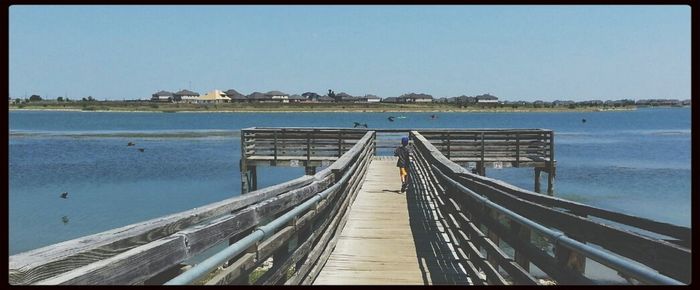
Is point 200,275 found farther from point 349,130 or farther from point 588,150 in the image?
point 588,150

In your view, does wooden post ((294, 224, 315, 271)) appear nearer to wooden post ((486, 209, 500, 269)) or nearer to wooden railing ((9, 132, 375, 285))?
wooden railing ((9, 132, 375, 285))

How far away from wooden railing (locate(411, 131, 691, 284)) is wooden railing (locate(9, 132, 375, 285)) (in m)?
1.70

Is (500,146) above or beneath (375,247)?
above

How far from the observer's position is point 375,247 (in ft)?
26.2

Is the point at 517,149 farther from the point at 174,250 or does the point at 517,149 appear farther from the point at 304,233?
the point at 174,250

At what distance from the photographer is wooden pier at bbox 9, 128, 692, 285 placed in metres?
2.61

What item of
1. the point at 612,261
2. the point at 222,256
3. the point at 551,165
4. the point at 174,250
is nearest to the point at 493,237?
the point at 612,261

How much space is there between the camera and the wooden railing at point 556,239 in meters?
2.71

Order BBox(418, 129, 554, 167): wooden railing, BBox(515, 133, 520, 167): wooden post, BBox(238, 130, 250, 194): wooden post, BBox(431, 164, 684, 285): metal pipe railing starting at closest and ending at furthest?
BBox(431, 164, 684, 285): metal pipe railing → BBox(418, 129, 554, 167): wooden railing → BBox(515, 133, 520, 167): wooden post → BBox(238, 130, 250, 194): wooden post

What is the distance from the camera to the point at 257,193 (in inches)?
199

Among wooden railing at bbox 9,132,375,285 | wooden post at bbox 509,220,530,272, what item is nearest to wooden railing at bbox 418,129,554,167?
wooden railing at bbox 9,132,375,285

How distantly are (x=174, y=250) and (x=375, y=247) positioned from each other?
523cm

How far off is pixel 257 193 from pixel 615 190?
92.1ft

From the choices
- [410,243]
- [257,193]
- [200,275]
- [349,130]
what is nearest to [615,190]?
[349,130]
